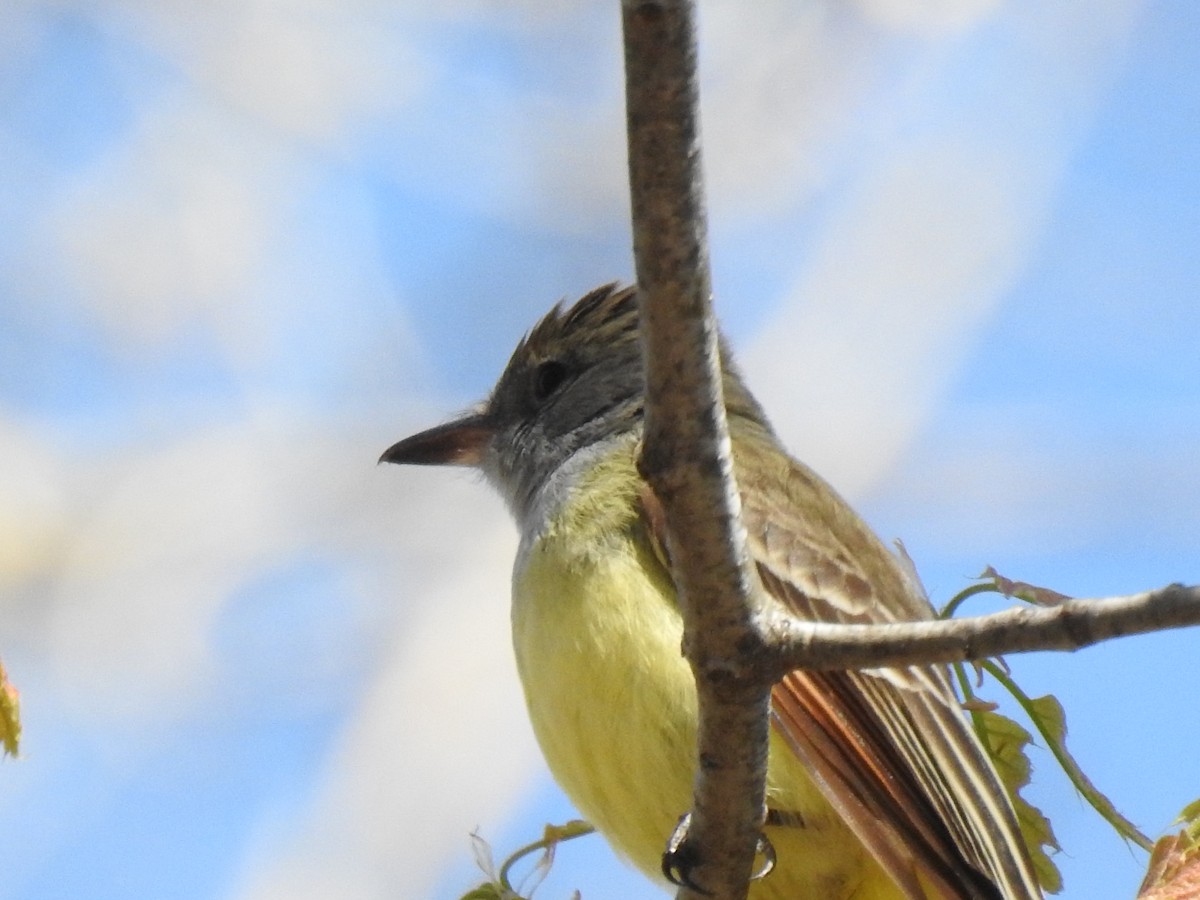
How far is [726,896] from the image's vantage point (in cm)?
296

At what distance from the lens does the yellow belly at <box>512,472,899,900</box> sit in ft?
11.5

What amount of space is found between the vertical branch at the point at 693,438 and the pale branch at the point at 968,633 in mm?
63

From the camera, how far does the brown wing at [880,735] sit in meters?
3.42

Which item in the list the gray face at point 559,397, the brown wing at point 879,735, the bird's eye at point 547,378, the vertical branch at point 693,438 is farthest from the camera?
the bird's eye at point 547,378

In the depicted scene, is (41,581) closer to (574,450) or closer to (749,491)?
(574,450)

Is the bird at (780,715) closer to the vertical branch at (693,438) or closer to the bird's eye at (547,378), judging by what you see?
the vertical branch at (693,438)

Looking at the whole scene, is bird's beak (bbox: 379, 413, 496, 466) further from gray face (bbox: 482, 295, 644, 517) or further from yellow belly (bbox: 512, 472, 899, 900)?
yellow belly (bbox: 512, 472, 899, 900)

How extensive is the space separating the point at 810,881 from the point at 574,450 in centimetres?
159

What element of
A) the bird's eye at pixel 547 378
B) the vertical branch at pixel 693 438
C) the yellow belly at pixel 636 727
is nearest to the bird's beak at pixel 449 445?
the bird's eye at pixel 547 378

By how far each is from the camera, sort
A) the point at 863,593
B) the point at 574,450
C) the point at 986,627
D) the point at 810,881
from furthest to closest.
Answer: the point at 574,450
the point at 863,593
the point at 810,881
the point at 986,627

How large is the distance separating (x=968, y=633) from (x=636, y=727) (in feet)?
4.29

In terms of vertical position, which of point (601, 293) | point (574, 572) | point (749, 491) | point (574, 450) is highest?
point (601, 293)

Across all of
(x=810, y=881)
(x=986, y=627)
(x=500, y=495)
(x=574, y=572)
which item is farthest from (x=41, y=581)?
(x=986, y=627)

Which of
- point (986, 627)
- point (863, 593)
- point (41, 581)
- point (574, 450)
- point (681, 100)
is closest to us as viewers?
point (681, 100)
